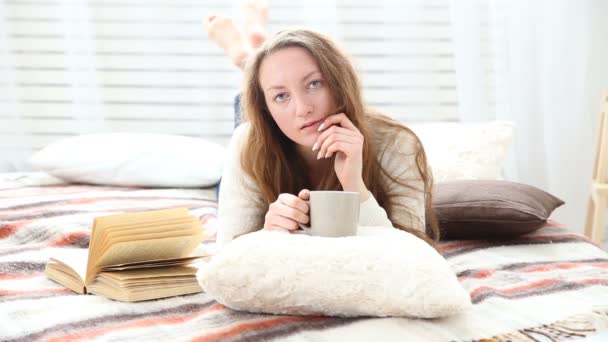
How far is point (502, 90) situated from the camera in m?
2.91

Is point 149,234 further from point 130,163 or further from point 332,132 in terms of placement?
point 130,163

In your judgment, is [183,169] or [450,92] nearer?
[183,169]

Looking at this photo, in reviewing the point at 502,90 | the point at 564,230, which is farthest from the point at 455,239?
the point at 502,90

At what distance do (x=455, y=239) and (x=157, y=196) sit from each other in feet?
2.86

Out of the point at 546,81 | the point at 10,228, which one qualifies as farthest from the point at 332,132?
the point at 546,81

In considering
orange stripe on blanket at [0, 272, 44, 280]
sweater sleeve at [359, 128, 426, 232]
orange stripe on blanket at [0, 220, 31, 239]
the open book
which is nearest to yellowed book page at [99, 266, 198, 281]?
the open book

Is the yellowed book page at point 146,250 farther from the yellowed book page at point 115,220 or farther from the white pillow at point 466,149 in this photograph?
the white pillow at point 466,149

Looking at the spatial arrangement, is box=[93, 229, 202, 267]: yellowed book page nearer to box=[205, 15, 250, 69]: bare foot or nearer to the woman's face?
the woman's face

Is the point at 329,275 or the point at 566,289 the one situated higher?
the point at 329,275

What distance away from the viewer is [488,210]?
1.68 meters

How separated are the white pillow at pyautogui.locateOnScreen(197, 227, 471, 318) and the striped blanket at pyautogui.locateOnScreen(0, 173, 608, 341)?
0.08 ft

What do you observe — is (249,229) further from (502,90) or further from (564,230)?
(502,90)

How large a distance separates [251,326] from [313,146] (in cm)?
49

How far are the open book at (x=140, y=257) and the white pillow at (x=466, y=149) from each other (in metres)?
1.12
